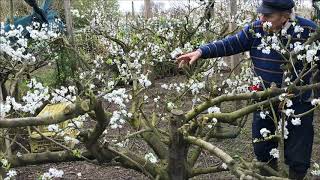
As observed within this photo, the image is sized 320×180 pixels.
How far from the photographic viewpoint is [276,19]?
2.92m

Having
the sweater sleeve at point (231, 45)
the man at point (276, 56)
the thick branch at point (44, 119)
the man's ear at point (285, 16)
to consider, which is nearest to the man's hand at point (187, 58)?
the man at point (276, 56)

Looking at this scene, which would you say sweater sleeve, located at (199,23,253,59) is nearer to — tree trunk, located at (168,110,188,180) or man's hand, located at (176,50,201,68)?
man's hand, located at (176,50,201,68)

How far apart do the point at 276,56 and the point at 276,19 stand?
28cm

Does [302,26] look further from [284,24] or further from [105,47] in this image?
[105,47]

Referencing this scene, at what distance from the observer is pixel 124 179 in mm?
4324

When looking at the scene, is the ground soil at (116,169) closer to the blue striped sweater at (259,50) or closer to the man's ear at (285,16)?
the blue striped sweater at (259,50)

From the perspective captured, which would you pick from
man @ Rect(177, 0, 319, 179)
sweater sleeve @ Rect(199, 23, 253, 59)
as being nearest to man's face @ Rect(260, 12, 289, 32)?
man @ Rect(177, 0, 319, 179)

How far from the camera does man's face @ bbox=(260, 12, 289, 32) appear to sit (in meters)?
2.90

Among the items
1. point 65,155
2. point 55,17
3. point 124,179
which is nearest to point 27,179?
point 124,179

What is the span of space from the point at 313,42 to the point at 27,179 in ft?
9.73

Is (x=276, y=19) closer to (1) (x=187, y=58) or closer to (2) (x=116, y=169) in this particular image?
(1) (x=187, y=58)

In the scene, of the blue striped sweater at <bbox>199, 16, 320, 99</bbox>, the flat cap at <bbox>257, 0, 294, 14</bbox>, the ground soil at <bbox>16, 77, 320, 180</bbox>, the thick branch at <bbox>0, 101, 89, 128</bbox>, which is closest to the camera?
the thick branch at <bbox>0, 101, 89, 128</bbox>

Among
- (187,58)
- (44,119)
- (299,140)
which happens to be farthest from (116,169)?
(44,119)

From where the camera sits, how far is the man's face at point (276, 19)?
290 centimetres
